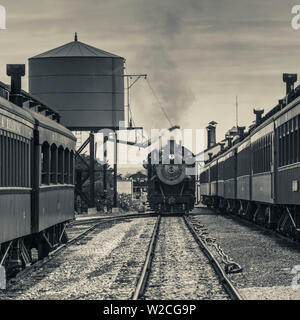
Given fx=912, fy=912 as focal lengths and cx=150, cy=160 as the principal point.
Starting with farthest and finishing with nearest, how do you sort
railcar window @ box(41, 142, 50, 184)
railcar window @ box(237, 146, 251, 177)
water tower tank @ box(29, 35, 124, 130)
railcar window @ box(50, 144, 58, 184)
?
water tower tank @ box(29, 35, 124, 130) → railcar window @ box(237, 146, 251, 177) → railcar window @ box(50, 144, 58, 184) → railcar window @ box(41, 142, 50, 184)

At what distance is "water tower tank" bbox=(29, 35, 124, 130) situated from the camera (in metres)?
49.0

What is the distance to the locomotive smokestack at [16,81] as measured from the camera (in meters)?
15.9

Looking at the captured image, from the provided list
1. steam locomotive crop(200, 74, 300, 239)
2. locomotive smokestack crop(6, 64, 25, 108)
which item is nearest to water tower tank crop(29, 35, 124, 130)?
steam locomotive crop(200, 74, 300, 239)

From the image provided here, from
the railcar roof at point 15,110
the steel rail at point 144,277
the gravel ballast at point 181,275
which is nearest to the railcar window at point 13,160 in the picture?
the railcar roof at point 15,110

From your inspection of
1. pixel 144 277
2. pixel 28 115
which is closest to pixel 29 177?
pixel 28 115

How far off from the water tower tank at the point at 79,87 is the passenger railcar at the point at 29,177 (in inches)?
1082

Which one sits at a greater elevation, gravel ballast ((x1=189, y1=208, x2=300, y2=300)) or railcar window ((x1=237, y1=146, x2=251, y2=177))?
railcar window ((x1=237, y1=146, x2=251, y2=177))

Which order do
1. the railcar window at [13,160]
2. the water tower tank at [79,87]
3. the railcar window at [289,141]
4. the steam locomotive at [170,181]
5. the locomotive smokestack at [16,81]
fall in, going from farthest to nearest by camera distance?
1. the water tower tank at [79,87]
2. the steam locomotive at [170,181]
3. the railcar window at [289,141]
4. the locomotive smokestack at [16,81]
5. the railcar window at [13,160]

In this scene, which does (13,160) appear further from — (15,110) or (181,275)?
→ (181,275)

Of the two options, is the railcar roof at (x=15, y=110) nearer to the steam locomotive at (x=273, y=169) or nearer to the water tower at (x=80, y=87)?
the steam locomotive at (x=273, y=169)

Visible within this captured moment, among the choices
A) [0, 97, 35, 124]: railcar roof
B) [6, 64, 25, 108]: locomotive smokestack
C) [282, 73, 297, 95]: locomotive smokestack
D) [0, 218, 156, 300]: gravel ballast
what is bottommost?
[0, 218, 156, 300]: gravel ballast

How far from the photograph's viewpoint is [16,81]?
55.1ft

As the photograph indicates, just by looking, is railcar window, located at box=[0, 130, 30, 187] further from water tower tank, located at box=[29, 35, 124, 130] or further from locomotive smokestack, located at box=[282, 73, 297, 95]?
water tower tank, located at box=[29, 35, 124, 130]
